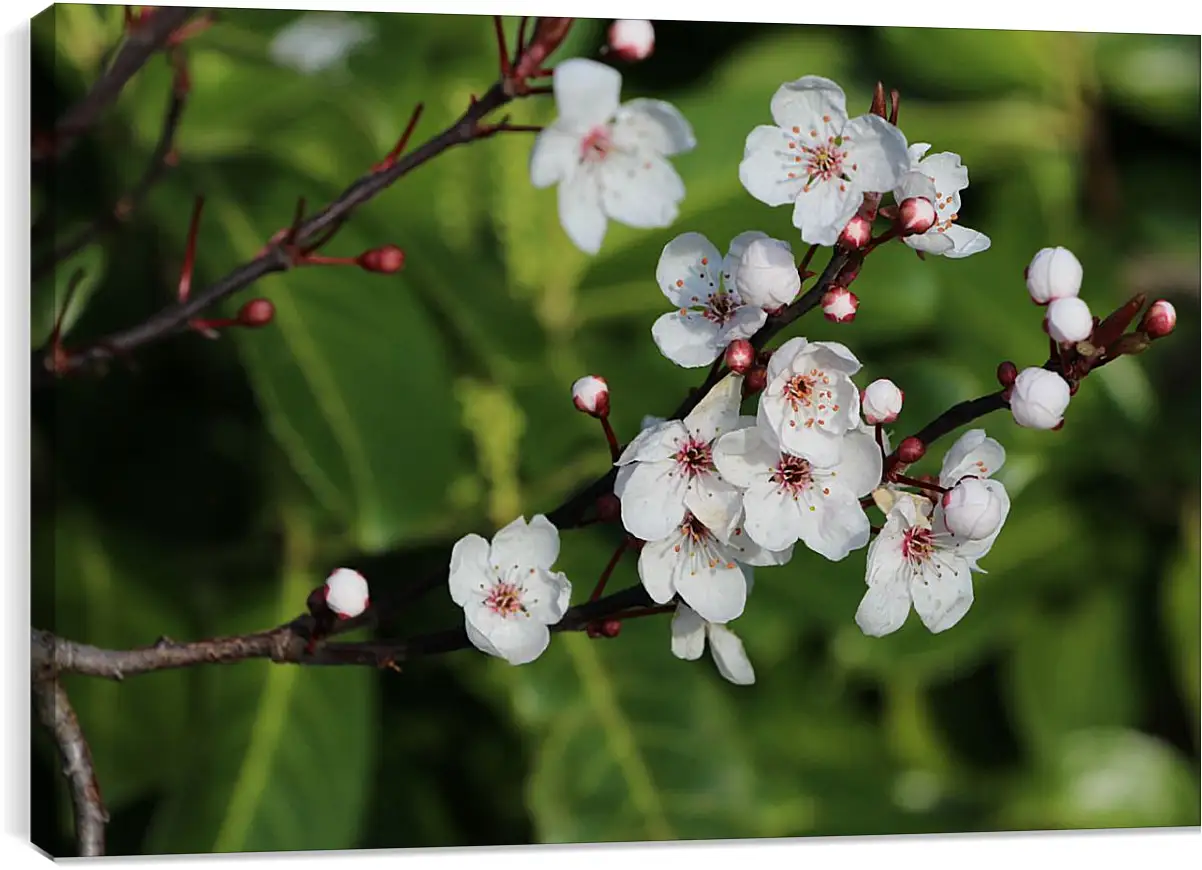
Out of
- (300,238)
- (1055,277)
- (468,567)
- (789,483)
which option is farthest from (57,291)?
(1055,277)

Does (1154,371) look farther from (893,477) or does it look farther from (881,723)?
(893,477)

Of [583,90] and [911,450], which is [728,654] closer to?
[911,450]

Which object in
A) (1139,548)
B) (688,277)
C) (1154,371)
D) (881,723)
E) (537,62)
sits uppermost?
(537,62)

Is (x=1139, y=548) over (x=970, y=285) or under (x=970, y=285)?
under

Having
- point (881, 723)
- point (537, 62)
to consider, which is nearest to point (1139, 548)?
point (881, 723)

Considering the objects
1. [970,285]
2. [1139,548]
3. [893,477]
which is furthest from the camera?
[1139,548]

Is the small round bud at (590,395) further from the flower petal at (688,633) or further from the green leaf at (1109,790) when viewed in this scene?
the green leaf at (1109,790)
